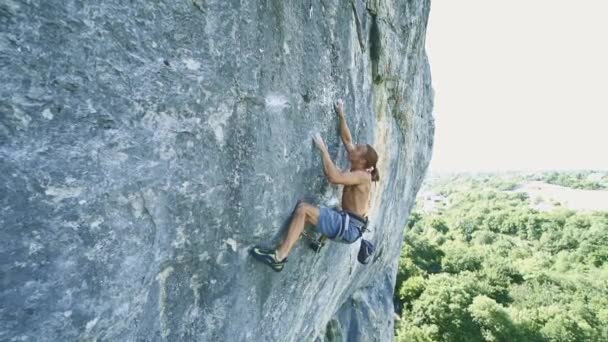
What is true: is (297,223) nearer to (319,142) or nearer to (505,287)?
(319,142)

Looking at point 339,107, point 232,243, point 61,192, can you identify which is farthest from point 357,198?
point 61,192

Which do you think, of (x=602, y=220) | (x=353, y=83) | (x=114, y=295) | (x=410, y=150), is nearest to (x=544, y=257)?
(x=602, y=220)

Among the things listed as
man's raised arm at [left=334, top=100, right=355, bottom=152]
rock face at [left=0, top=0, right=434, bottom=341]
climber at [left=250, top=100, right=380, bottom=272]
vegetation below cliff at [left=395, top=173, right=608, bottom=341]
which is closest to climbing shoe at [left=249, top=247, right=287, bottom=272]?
climber at [left=250, top=100, right=380, bottom=272]

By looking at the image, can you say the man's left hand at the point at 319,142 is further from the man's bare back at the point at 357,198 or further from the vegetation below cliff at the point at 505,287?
the vegetation below cliff at the point at 505,287

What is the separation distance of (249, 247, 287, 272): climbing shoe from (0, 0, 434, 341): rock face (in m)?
0.13

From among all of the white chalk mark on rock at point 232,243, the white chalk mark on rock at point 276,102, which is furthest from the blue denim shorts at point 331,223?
the white chalk mark on rock at point 276,102

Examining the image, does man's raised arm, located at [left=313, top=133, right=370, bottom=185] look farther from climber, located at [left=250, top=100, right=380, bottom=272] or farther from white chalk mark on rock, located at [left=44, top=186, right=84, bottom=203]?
white chalk mark on rock, located at [left=44, top=186, right=84, bottom=203]

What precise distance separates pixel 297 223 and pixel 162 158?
6.89 ft

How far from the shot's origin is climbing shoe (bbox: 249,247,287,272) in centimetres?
470

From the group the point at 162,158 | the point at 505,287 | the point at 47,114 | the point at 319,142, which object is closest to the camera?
the point at 47,114

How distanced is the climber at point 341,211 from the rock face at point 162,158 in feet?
0.55

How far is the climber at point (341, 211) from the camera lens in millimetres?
4938

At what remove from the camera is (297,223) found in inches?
200

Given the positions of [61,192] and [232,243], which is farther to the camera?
[232,243]
